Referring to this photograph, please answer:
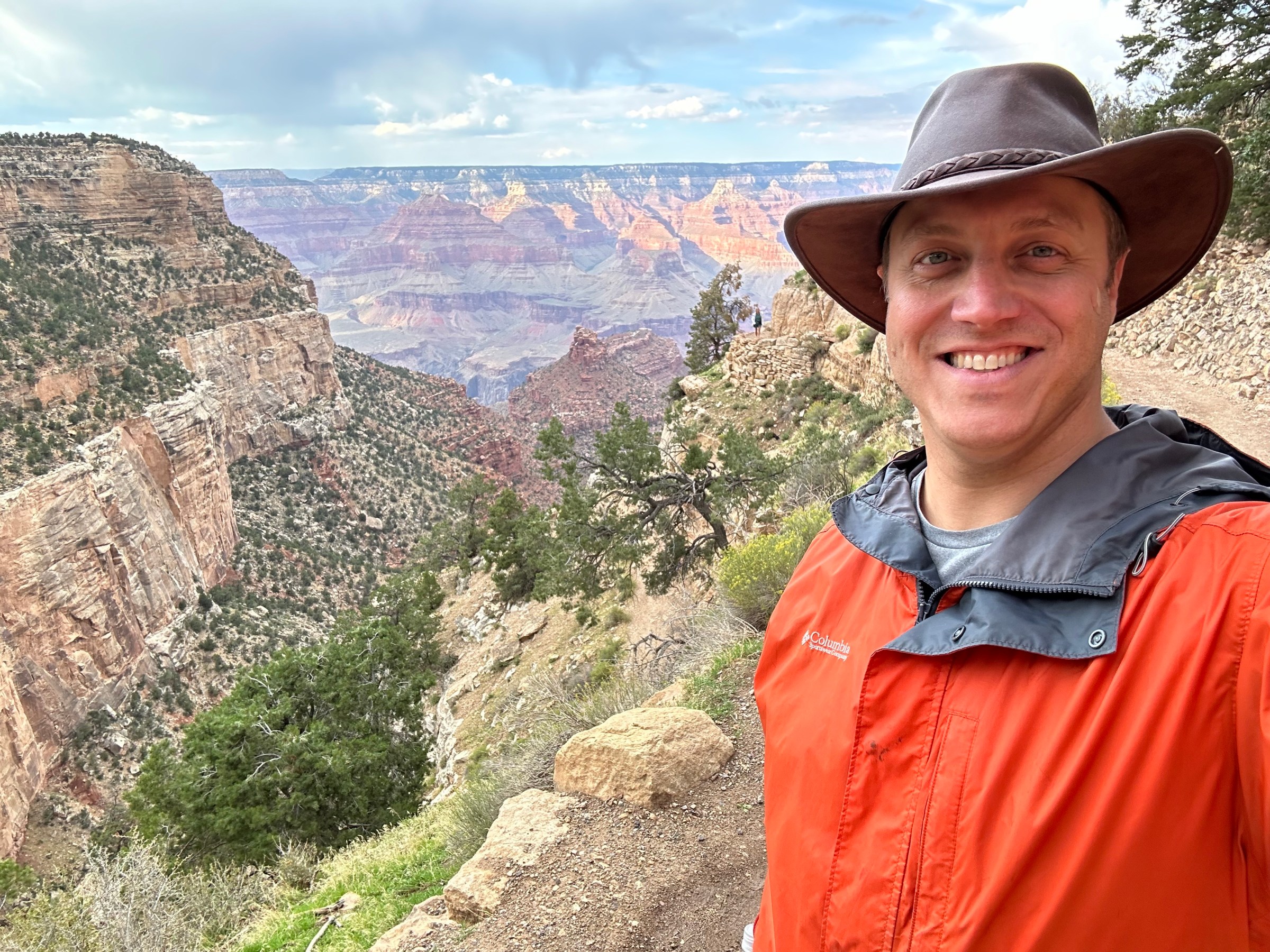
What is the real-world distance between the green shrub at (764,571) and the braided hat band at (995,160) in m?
5.78

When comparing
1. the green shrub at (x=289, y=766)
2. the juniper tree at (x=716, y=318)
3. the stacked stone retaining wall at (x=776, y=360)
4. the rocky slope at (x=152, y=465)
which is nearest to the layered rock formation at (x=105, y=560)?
the rocky slope at (x=152, y=465)

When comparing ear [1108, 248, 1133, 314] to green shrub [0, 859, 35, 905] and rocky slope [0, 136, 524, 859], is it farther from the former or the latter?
rocky slope [0, 136, 524, 859]

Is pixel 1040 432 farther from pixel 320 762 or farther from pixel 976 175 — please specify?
pixel 320 762

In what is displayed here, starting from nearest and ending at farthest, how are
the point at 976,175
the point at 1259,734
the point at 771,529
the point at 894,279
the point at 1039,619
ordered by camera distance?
the point at 1259,734, the point at 1039,619, the point at 976,175, the point at 894,279, the point at 771,529

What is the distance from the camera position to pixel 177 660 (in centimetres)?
2864

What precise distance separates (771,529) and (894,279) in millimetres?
12099

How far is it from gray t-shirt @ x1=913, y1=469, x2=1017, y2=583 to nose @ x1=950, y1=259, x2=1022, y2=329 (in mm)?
377

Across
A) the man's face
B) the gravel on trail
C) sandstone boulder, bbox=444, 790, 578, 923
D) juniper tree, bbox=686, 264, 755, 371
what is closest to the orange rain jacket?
the man's face

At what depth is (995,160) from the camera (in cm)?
125

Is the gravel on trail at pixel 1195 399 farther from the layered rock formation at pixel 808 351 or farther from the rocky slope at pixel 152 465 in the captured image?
the rocky slope at pixel 152 465

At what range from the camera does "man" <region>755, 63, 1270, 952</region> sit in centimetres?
95

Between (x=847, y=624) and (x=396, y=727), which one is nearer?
(x=847, y=624)

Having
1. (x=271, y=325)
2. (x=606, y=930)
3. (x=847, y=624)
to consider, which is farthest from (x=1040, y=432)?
(x=271, y=325)

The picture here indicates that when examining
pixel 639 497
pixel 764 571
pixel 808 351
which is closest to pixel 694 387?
pixel 808 351
